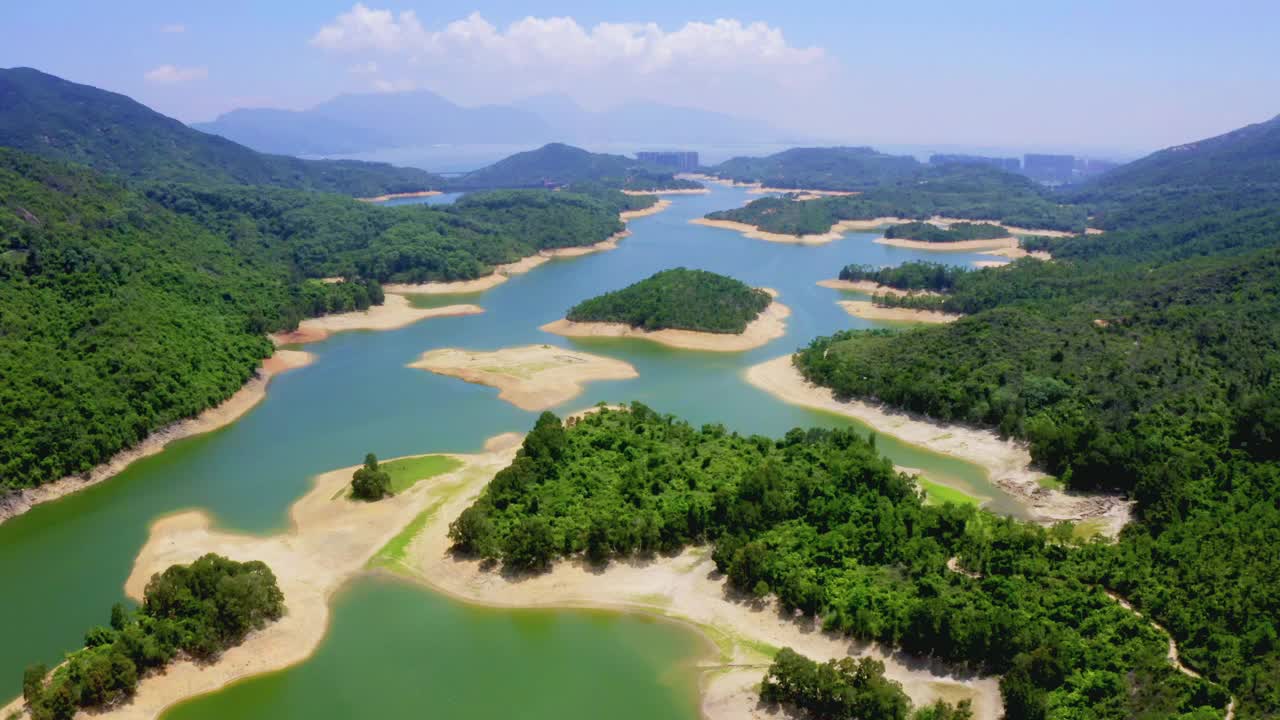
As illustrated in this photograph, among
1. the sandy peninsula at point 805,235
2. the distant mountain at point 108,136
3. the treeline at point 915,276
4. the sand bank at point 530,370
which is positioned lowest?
the sand bank at point 530,370

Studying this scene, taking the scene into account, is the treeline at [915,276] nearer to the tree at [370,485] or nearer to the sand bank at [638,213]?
the sand bank at [638,213]

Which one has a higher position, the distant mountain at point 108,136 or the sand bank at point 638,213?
the distant mountain at point 108,136

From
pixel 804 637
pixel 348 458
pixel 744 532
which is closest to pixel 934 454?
pixel 744 532

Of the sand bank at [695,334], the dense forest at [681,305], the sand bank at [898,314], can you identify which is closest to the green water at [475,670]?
the sand bank at [695,334]

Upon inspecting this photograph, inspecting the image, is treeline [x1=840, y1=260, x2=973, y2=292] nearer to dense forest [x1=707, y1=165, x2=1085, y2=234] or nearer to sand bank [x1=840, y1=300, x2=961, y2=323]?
sand bank [x1=840, y1=300, x2=961, y2=323]

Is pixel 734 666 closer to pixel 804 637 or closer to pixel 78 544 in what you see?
pixel 804 637

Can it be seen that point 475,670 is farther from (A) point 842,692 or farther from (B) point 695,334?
(B) point 695,334
